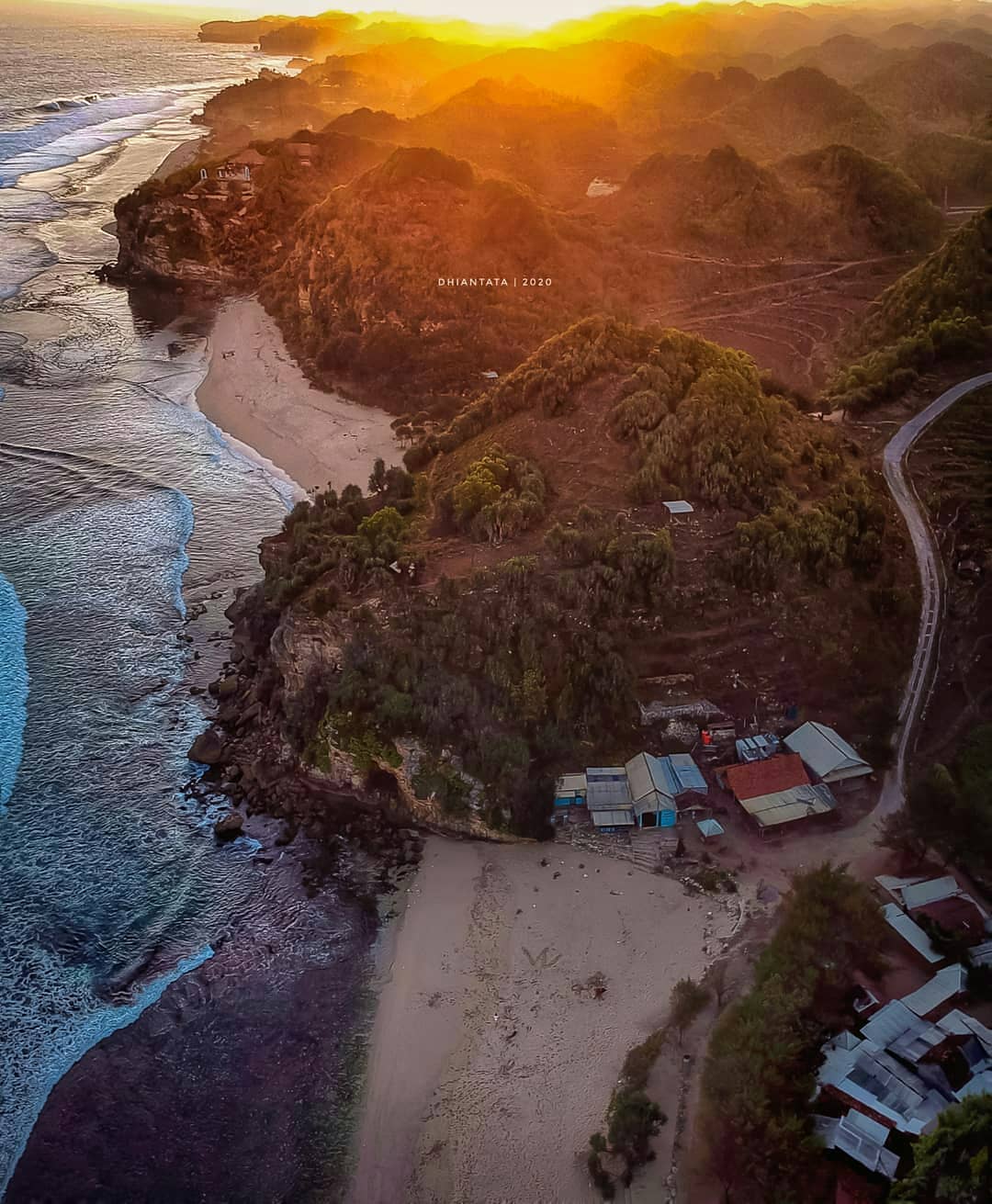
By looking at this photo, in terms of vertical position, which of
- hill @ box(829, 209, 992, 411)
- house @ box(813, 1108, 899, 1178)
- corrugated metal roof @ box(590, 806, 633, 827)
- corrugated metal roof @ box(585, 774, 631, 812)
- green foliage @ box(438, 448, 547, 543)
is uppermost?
hill @ box(829, 209, 992, 411)

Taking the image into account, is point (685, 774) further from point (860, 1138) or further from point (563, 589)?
point (860, 1138)

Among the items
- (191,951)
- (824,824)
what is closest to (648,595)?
(824,824)

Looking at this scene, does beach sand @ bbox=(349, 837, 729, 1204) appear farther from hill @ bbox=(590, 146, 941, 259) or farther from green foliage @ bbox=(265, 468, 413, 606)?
hill @ bbox=(590, 146, 941, 259)

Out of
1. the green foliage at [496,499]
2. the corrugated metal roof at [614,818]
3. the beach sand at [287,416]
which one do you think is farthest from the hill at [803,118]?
the corrugated metal roof at [614,818]

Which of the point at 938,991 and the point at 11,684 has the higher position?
the point at 938,991

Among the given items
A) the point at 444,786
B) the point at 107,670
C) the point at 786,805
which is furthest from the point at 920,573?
the point at 107,670

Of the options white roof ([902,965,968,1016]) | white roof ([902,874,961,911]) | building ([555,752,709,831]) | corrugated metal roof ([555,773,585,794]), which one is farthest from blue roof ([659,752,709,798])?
white roof ([902,965,968,1016])

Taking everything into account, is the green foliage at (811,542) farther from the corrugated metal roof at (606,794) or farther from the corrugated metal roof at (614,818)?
the corrugated metal roof at (614,818)
